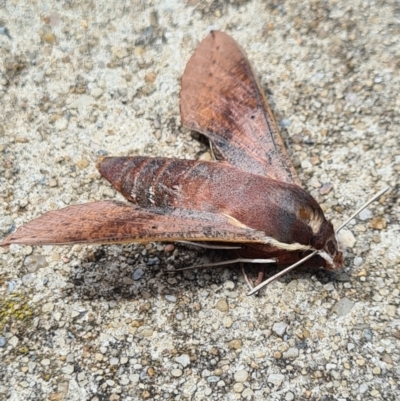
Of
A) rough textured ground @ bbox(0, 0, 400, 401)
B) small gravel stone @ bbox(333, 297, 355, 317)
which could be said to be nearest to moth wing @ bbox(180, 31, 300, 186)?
rough textured ground @ bbox(0, 0, 400, 401)

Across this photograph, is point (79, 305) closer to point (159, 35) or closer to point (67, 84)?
point (67, 84)

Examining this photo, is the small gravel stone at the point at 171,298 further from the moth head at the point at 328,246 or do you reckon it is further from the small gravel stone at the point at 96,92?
the small gravel stone at the point at 96,92

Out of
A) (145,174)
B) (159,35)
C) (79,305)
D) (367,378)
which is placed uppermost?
(159,35)

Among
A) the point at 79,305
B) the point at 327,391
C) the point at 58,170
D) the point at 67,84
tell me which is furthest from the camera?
the point at 67,84

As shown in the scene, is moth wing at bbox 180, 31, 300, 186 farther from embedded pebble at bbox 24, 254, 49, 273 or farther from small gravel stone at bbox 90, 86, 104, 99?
embedded pebble at bbox 24, 254, 49, 273

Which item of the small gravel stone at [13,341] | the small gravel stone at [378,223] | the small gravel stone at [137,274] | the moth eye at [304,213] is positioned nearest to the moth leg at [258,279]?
the moth eye at [304,213]

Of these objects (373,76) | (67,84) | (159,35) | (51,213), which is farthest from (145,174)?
(373,76)
